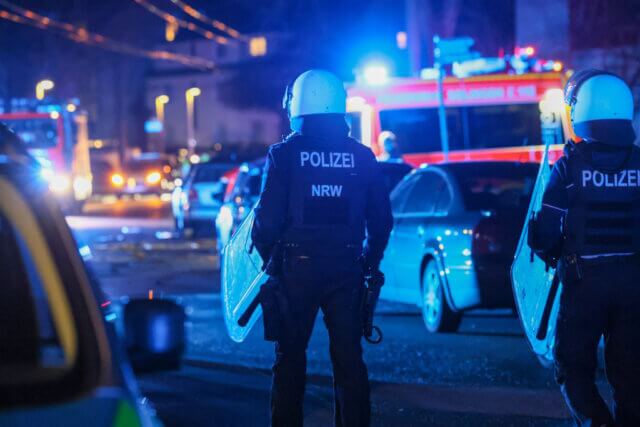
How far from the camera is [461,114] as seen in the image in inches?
714

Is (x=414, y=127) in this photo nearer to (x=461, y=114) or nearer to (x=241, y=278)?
(x=461, y=114)

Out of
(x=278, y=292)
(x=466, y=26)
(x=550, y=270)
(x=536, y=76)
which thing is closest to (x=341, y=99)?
(x=278, y=292)

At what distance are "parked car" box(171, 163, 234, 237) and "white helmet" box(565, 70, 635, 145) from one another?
16.2 metres

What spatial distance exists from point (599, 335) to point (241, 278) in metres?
1.94

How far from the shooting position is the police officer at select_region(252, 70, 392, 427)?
492 cm

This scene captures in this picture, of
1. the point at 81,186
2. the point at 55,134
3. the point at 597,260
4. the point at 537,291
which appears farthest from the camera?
the point at 81,186

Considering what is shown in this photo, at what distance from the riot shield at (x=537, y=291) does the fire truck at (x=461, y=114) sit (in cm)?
1139

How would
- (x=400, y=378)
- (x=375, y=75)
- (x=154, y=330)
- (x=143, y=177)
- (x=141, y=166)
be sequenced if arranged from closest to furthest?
(x=154, y=330) → (x=400, y=378) → (x=375, y=75) → (x=143, y=177) → (x=141, y=166)

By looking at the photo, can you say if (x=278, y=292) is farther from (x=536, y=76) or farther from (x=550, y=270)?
(x=536, y=76)

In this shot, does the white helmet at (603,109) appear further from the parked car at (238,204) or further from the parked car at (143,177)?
the parked car at (143,177)

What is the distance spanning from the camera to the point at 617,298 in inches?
188

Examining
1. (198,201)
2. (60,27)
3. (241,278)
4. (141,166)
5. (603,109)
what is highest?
(60,27)

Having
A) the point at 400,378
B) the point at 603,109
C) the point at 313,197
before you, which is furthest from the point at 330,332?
the point at 400,378

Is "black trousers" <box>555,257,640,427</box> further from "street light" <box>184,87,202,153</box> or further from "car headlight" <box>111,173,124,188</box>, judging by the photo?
"street light" <box>184,87,202,153</box>
